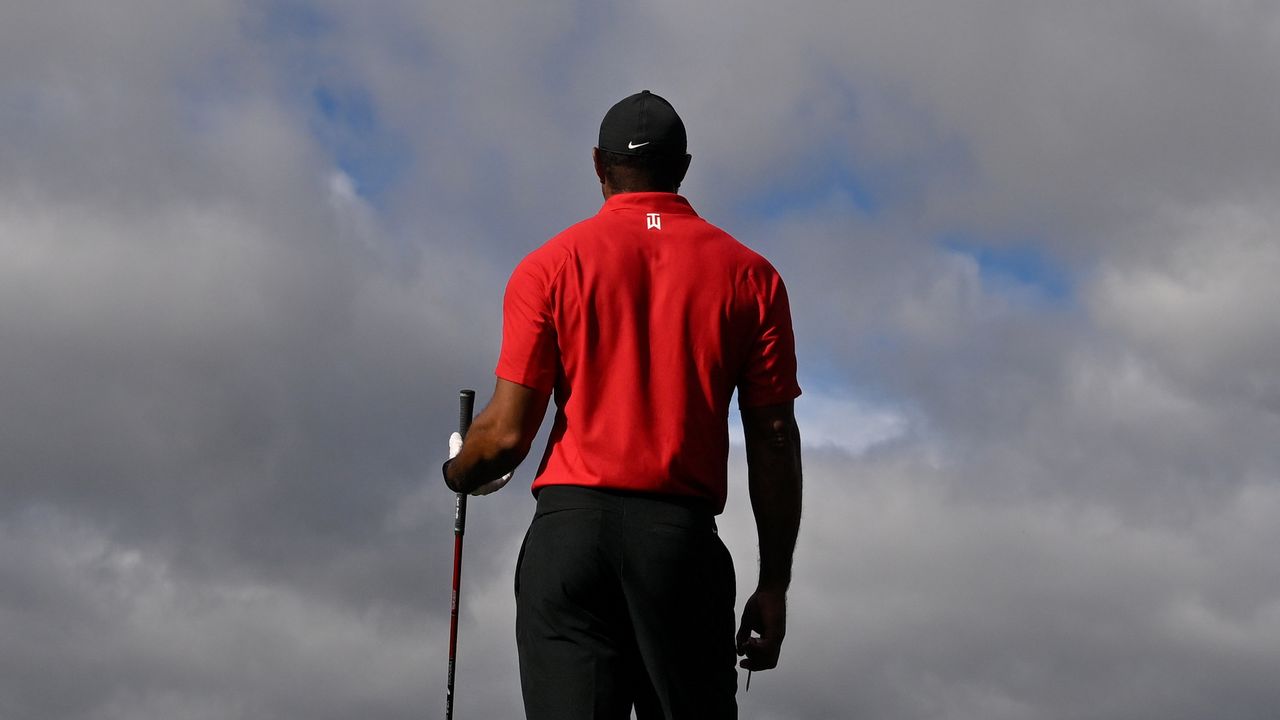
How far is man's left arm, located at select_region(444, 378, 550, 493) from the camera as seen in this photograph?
4988mm

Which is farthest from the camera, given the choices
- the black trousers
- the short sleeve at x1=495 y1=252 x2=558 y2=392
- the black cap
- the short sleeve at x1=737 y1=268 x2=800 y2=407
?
the black cap

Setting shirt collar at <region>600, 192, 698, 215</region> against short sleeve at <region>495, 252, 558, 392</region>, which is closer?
short sleeve at <region>495, 252, 558, 392</region>

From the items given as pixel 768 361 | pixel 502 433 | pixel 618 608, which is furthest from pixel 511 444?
pixel 768 361

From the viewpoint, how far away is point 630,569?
4.80 m

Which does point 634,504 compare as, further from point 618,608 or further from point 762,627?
point 762,627

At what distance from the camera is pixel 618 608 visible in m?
4.87

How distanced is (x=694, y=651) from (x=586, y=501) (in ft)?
2.01

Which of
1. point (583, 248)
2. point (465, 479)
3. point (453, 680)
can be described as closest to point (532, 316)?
point (583, 248)

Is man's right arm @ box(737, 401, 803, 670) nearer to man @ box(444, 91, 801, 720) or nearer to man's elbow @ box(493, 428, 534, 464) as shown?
man @ box(444, 91, 801, 720)

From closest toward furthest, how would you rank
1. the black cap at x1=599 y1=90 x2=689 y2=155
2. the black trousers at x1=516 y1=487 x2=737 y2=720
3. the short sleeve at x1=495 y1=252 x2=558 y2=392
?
the black trousers at x1=516 y1=487 x2=737 y2=720
the short sleeve at x1=495 y1=252 x2=558 y2=392
the black cap at x1=599 y1=90 x2=689 y2=155

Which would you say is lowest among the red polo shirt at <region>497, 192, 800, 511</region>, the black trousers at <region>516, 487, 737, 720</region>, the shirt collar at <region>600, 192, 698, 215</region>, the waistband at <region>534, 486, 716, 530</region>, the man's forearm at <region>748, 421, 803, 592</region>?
the black trousers at <region>516, 487, 737, 720</region>

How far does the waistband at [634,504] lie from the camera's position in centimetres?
482

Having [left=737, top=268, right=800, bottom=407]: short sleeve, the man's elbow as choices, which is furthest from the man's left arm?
[left=737, top=268, right=800, bottom=407]: short sleeve

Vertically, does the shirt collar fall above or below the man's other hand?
above
